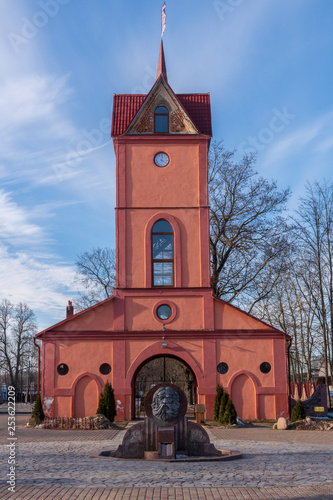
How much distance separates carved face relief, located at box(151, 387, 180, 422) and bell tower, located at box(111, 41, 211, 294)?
11.2 metres

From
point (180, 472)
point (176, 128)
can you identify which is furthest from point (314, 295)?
point (180, 472)

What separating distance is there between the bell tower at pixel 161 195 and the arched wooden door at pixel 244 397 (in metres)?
4.08

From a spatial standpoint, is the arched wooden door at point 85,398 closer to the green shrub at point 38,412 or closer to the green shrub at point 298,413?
the green shrub at point 38,412

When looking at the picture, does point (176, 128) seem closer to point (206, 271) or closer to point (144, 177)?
point (144, 177)

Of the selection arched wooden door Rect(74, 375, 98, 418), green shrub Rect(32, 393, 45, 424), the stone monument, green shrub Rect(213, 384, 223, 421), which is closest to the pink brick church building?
arched wooden door Rect(74, 375, 98, 418)

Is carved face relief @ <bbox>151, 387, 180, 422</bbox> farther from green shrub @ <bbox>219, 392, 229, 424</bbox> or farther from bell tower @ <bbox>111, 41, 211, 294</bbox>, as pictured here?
bell tower @ <bbox>111, 41, 211, 294</bbox>

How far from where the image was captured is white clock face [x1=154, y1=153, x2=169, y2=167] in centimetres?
2528

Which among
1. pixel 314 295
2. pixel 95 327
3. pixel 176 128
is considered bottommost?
pixel 95 327

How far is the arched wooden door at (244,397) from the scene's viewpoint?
23.0 meters

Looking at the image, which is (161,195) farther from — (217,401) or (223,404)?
(223,404)

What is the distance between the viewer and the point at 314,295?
1270 inches

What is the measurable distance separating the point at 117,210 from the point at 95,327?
16.4 ft

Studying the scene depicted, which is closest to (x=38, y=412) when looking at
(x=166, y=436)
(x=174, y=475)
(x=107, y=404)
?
(x=107, y=404)

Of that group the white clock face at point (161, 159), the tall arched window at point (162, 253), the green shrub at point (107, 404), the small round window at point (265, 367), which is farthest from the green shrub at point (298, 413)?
the white clock face at point (161, 159)
